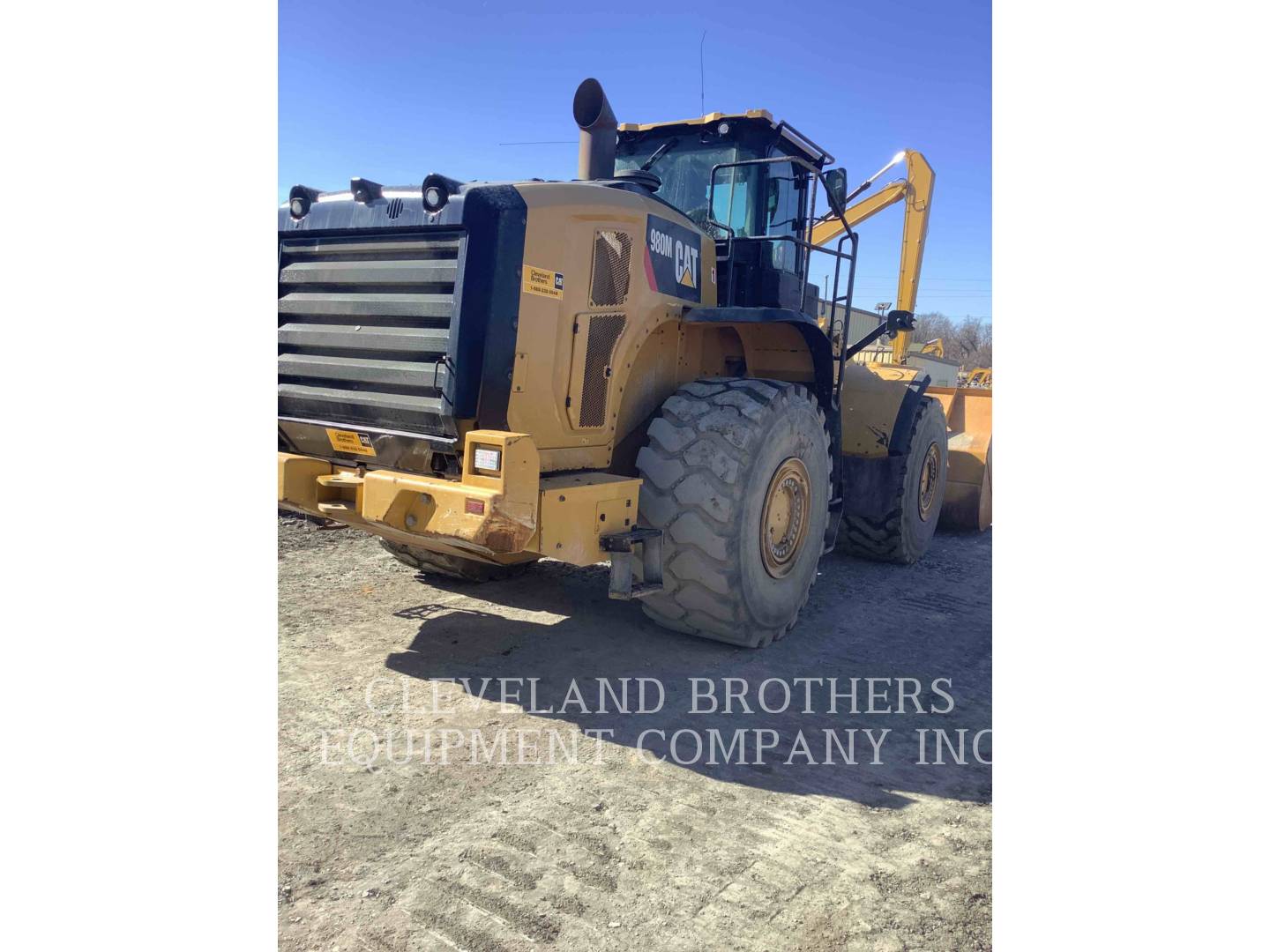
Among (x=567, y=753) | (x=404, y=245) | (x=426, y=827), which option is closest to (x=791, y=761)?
(x=567, y=753)

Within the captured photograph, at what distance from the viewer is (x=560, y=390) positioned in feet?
13.3

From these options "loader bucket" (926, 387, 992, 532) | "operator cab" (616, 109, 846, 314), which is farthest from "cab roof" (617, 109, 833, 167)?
"loader bucket" (926, 387, 992, 532)

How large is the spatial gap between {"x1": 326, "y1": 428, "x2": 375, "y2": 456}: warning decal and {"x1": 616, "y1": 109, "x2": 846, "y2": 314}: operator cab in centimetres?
248

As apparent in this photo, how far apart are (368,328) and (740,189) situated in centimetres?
288

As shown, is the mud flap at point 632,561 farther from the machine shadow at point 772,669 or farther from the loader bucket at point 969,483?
the loader bucket at point 969,483

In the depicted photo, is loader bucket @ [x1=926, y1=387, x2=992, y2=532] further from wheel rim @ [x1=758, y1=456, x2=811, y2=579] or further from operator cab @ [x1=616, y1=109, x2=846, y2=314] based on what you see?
wheel rim @ [x1=758, y1=456, x2=811, y2=579]

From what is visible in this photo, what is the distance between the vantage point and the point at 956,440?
28.6 feet

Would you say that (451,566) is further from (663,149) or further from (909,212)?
(909,212)

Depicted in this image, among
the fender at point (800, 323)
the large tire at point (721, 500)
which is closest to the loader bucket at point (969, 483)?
the fender at point (800, 323)

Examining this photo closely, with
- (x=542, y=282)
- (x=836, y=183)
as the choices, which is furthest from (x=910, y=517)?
(x=542, y=282)

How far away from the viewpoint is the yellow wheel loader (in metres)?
3.71

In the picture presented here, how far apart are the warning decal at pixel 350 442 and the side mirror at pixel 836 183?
3366mm

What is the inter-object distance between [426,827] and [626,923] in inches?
31.5

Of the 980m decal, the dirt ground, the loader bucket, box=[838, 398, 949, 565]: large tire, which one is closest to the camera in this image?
the dirt ground
